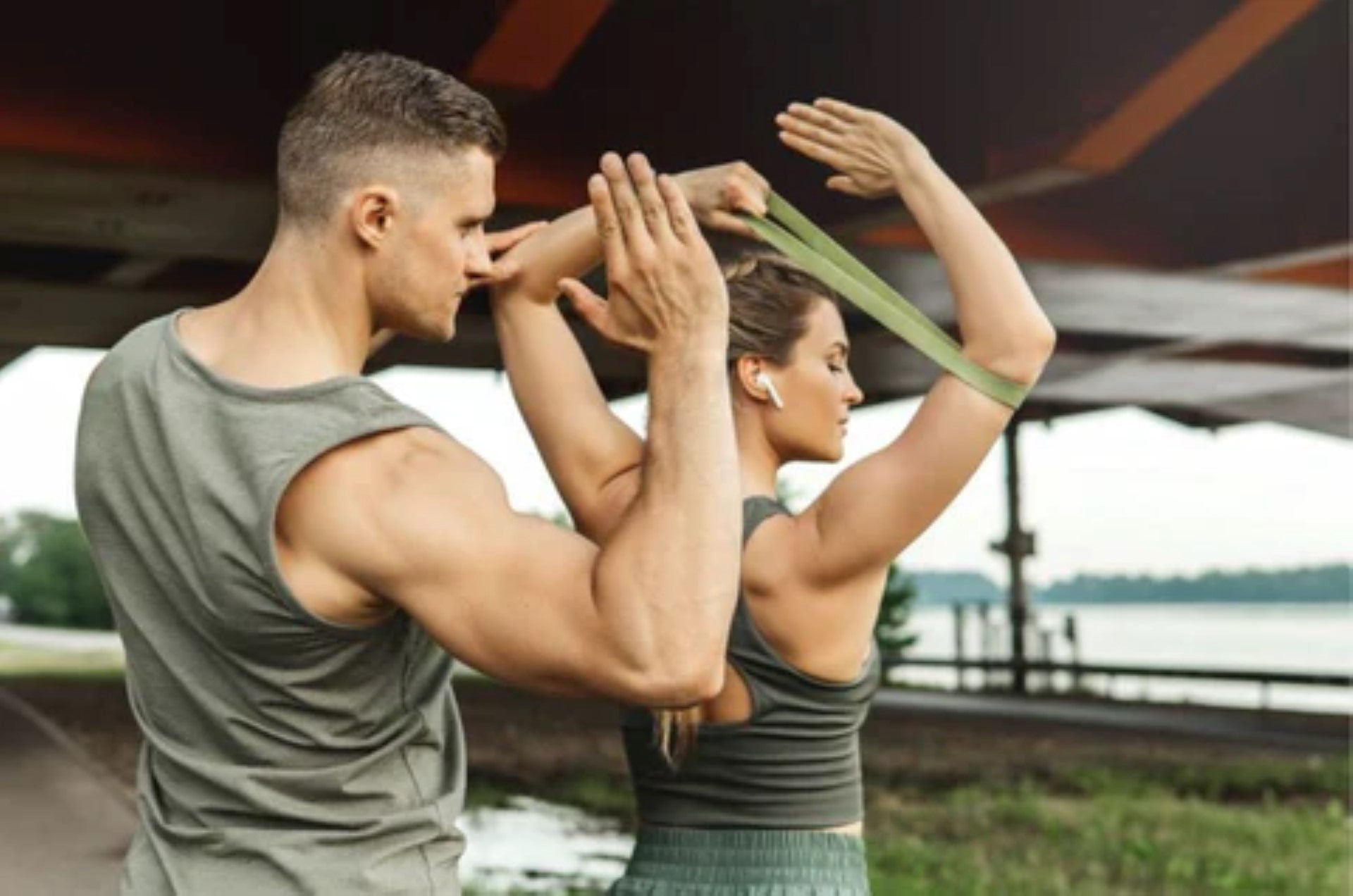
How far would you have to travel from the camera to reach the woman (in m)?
2.22

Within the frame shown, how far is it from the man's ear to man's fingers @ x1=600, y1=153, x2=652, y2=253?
0.74 ft

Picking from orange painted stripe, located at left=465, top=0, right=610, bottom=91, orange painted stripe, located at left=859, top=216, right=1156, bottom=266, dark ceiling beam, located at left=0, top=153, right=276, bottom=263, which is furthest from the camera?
orange painted stripe, located at left=859, top=216, right=1156, bottom=266

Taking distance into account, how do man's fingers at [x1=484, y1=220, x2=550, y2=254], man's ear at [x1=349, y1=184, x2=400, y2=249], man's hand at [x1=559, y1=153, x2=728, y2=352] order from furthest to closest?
1. man's fingers at [x1=484, y1=220, x2=550, y2=254]
2. man's ear at [x1=349, y1=184, x2=400, y2=249]
3. man's hand at [x1=559, y1=153, x2=728, y2=352]

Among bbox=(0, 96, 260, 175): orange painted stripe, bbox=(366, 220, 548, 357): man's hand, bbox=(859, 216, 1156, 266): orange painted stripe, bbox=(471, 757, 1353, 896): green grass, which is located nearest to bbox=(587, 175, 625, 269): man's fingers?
bbox=(366, 220, 548, 357): man's hand

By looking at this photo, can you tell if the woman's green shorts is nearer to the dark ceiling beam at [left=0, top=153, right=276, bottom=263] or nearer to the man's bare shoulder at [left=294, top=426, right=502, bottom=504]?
the man's bare shoulder at [left=294, top=426, right=502, bottom=504]

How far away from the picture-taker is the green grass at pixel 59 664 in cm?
2303

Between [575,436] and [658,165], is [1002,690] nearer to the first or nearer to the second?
[658,165]

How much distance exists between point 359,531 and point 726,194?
670mm

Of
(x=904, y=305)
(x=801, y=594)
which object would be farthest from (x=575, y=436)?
(x=904, y=305)

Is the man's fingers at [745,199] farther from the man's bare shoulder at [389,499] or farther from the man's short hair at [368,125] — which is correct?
the man's bare shoulder at [389,499]

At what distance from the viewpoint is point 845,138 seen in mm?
2357

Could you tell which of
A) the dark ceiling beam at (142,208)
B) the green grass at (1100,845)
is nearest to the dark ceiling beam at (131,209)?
the dark ceiling beam at (142,208)

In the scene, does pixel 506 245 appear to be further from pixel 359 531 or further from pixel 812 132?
pixel 359 531

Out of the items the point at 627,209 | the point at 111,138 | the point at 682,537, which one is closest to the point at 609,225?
the point at 627,209
